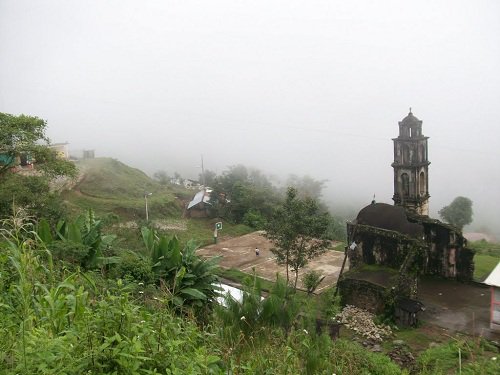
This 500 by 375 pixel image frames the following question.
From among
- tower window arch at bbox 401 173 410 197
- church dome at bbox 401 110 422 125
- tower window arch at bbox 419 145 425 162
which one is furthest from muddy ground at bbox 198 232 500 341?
church dome at bbox 401 110 422 125

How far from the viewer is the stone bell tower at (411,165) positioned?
2300 cm

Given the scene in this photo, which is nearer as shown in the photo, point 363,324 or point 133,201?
point 363,324

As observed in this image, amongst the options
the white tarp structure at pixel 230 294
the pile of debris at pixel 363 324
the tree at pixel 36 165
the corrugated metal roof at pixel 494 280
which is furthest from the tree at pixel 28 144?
the corrugated metal roof at pixel 494 280

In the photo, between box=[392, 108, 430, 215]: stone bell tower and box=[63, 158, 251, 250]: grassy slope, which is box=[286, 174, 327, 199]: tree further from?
box=[392, 108, 430, 215]: stone bell tower

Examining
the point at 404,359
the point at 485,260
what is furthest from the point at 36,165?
the point at 485,260

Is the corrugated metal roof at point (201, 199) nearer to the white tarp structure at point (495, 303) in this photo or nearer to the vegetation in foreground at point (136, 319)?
the white tarp structure at point (495, 303)

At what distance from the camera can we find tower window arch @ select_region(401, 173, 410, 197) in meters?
23.4

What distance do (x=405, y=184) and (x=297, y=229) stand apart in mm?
8414

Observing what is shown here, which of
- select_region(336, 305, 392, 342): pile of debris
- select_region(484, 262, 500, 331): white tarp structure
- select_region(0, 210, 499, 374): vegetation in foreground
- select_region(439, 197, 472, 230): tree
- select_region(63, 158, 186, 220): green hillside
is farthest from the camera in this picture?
select_region(439, 197, 472, 230): tree

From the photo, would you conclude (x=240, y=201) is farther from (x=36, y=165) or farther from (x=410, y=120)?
(x=36, y=165)

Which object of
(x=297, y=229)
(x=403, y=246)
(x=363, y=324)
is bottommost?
(x=363, y=324)

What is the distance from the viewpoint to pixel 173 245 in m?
7.99

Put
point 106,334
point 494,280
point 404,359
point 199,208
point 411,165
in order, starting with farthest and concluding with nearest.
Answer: point 199,208
point 411,165
point 494,280
point 404,359
point 106,334

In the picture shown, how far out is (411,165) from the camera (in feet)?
75.3
